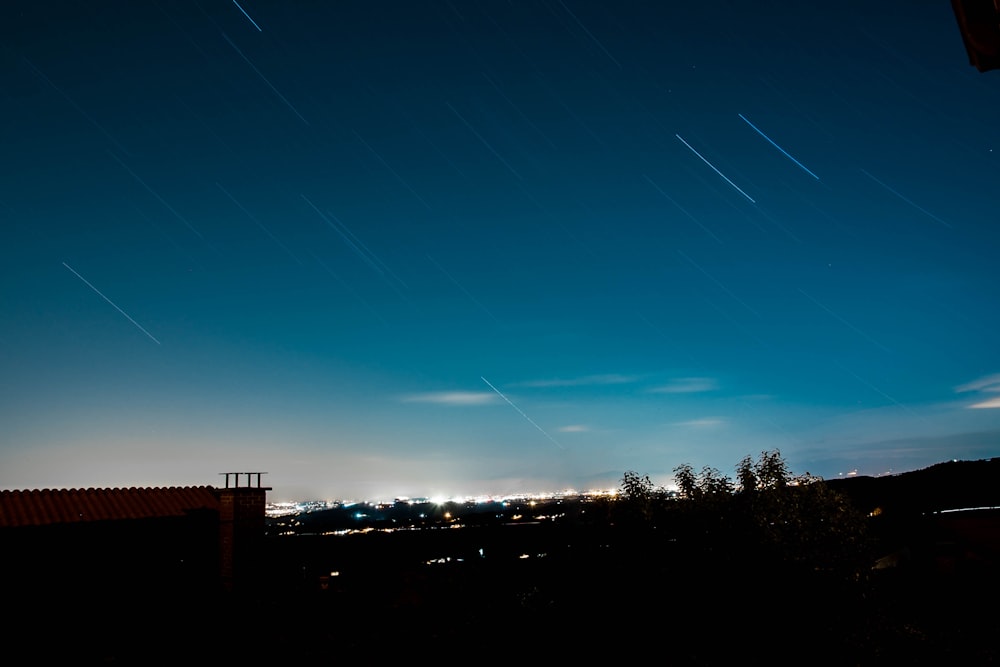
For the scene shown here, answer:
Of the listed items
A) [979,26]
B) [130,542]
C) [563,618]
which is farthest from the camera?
[130,542]

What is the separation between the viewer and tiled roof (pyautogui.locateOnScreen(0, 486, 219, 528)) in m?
17.0

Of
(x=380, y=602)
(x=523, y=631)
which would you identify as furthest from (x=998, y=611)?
(x=380, y=602)

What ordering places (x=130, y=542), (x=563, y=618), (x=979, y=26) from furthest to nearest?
(x=130, y=542) < (x=563, y=618) < (x=979, y=26)

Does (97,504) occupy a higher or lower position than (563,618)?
higher

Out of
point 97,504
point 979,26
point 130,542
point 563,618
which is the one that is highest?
point 979,26

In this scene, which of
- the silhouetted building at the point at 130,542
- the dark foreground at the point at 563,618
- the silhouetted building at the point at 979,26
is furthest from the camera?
the silhouetted building at the point at 130,542

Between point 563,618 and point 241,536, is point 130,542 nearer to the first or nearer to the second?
point 241,536

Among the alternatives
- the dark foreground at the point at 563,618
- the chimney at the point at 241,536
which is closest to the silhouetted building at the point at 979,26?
the dark foreground at the point at 563,618

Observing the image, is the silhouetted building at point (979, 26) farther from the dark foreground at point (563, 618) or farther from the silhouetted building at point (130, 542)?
the silhouetted building at point (130, 542)

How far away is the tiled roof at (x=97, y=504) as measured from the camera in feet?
55.8

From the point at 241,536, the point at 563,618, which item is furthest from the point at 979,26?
the point at 241,536

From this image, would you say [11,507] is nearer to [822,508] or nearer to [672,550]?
[672,550]

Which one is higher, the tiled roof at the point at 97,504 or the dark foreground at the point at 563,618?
the tiled roof at the point at 97,504

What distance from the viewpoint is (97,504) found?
18.7 meters
